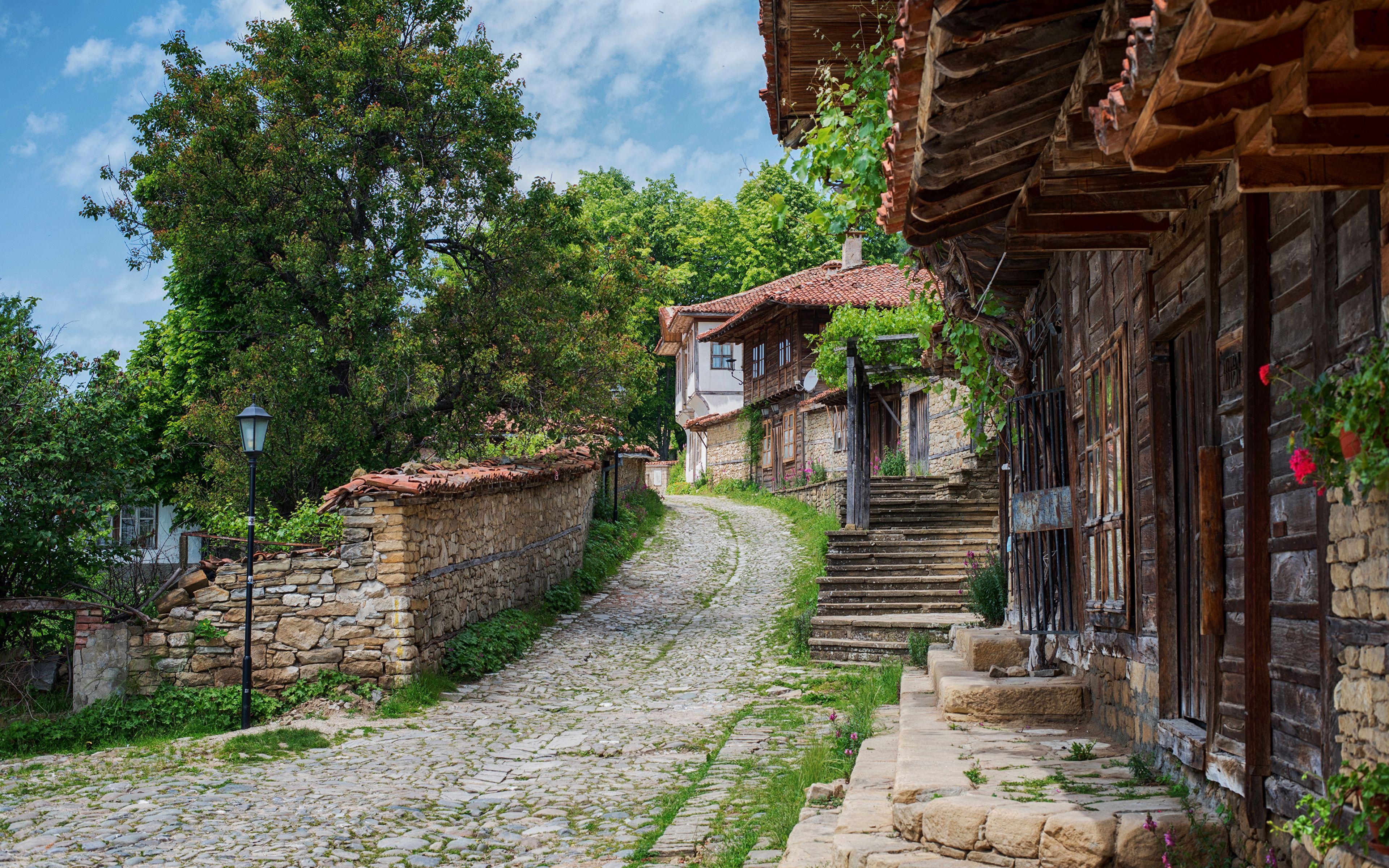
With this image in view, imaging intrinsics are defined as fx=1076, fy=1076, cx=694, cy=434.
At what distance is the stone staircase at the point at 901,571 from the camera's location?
12352mm

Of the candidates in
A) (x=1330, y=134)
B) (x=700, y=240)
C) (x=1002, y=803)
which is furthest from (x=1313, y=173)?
(x=700, y=240)

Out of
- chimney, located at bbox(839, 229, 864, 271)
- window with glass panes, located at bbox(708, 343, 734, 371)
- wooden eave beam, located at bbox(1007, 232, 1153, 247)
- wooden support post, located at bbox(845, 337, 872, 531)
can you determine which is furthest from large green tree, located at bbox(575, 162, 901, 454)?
wooden eave beam, located at bbox(1007, 232, 1153, 247)

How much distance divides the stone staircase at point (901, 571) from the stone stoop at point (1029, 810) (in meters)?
6.41

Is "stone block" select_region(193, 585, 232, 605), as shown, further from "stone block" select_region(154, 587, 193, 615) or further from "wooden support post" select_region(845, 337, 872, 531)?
"wooden support post" select_region(845, 337, 872, 531)

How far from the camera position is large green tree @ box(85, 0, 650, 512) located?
13.1 metres

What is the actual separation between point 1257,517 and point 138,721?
9509mm

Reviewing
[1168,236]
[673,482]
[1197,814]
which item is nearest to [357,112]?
[1168,236]

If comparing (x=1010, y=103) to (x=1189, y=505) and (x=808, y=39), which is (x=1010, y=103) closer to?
(x=1189, y=505)

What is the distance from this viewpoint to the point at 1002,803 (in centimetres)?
434

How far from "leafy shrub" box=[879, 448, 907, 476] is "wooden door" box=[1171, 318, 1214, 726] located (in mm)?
15990

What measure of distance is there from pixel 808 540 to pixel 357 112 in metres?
11.4

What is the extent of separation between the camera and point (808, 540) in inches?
821

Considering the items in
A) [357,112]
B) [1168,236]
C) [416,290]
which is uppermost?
[357,112]

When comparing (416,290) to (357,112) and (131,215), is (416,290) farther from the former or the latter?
(131,215)
